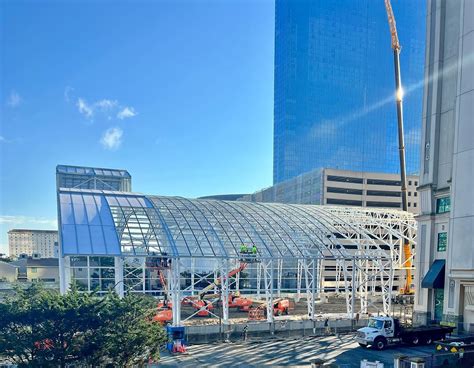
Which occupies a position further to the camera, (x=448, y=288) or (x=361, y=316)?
(x=361, y=316)

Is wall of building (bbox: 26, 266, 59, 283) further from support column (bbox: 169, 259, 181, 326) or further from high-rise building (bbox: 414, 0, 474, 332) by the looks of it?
high-rise building (bbox: 414, 0, 474, 332)

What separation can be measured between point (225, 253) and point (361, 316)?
13.9 m

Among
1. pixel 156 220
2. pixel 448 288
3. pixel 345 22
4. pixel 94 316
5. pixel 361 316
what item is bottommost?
pixel 361 316

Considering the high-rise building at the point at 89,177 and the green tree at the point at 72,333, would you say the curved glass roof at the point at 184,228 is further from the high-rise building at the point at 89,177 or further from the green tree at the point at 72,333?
the high-rise building at the point at 89,177

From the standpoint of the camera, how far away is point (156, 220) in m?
27.8

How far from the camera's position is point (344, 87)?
13262 centimetres

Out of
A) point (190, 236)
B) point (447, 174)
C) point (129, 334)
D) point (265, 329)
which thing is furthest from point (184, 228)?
point (447, 174)

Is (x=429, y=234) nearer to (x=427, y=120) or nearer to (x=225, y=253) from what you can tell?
(x=427, y=120)

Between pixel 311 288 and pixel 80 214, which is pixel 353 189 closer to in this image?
pixel 311 288

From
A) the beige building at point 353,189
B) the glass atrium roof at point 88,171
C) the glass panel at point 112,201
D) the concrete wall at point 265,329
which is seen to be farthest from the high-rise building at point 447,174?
the beige building at point 353,189

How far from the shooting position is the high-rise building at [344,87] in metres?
126

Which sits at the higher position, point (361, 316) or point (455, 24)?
point (455, 24)

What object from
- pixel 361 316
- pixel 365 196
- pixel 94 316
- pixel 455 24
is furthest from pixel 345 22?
pixel 94 316

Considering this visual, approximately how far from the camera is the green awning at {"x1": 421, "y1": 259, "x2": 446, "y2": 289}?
85.7 ft
